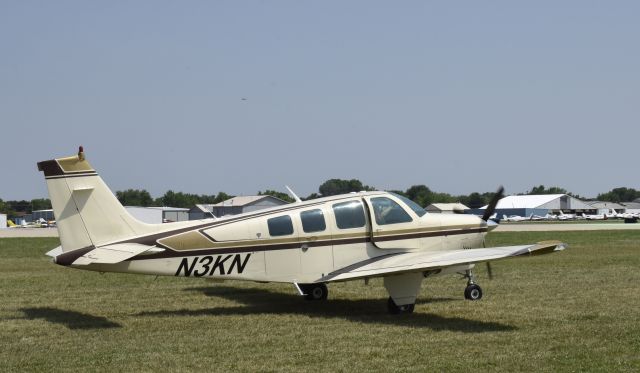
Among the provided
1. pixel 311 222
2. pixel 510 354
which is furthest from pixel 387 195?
pixel 510 354

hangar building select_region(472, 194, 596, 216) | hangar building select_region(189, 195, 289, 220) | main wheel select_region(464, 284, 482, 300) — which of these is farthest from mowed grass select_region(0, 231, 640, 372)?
hangar building select_region(472, 194, 596, 216)

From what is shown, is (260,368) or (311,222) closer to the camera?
(260,368)

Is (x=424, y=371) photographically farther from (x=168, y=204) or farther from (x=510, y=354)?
(x=168, y=204)

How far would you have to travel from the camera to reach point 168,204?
154375mm

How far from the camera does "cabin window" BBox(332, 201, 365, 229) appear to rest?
13.1m

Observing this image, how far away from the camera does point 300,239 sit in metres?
12.9

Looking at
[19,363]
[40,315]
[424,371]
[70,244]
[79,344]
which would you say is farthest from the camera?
[40,315]

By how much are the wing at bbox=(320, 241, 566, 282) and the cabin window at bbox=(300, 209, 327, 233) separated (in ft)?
2.69

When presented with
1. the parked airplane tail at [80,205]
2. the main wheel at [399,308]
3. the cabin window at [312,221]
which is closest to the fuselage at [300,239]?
the cabin window at [312,221]

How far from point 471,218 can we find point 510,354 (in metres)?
5.22

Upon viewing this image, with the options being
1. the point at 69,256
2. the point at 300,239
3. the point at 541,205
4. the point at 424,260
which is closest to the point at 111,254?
the point at 69,256

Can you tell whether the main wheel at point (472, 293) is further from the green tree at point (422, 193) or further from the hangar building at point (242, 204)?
the green tree at point (422, 193)

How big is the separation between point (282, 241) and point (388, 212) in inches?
77.5

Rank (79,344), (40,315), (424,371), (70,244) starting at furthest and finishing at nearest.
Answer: (40,315) < (70,244) < (79,344) < (424,371)
